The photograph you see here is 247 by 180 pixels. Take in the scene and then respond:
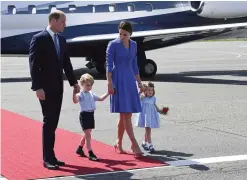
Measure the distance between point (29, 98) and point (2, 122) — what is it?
391 cm

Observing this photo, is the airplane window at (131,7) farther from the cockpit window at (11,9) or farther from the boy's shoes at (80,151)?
the boy's shoes at (80,151)

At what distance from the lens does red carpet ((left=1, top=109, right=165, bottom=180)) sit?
727 cm

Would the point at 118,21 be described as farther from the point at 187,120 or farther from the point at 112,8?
the point at 187,120

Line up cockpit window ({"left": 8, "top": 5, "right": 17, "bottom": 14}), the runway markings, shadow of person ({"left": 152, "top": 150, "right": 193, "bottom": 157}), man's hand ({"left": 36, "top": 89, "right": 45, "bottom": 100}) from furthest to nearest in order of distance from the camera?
cockpit window ({"left": 8, "top": 5, "right": 17, "bottom": 14})
shadow of person ({"left": 152, "top": 150, "right": 193, "bottom": 157})
the runway markings
man's hand ({"left": 36, "top": 89, "right": 45, "bottom": 100})

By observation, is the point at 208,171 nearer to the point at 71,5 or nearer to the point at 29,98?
the point at 29,98

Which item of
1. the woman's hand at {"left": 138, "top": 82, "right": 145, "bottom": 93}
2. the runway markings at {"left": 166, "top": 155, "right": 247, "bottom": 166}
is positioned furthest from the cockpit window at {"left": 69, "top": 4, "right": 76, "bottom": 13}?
the runway markings at {"left": 166, "top": 155, "right": 247, "bottom": 166}

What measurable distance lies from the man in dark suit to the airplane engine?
13.8 m

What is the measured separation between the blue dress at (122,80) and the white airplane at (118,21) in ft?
37.5

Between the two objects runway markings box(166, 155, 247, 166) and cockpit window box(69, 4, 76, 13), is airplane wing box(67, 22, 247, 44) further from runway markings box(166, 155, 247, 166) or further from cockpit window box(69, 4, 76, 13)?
runway markings box(166, 155, 247, 166)

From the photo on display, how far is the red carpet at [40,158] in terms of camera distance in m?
7.27

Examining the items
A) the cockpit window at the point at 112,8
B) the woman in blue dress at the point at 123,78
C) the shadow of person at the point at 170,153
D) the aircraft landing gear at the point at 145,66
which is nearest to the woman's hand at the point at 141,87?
the woman in blue dress at the point at 123,78

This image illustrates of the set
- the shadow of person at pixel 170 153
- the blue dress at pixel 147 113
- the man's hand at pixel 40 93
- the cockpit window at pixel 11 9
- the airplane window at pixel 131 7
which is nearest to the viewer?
the man's hand at pixel 40 93

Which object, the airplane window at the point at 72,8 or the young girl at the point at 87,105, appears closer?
the young girl at the point at 87,105

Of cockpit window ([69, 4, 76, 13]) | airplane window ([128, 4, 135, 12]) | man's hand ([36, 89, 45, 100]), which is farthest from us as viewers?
airplane window ([128, 4, 135, 12])
